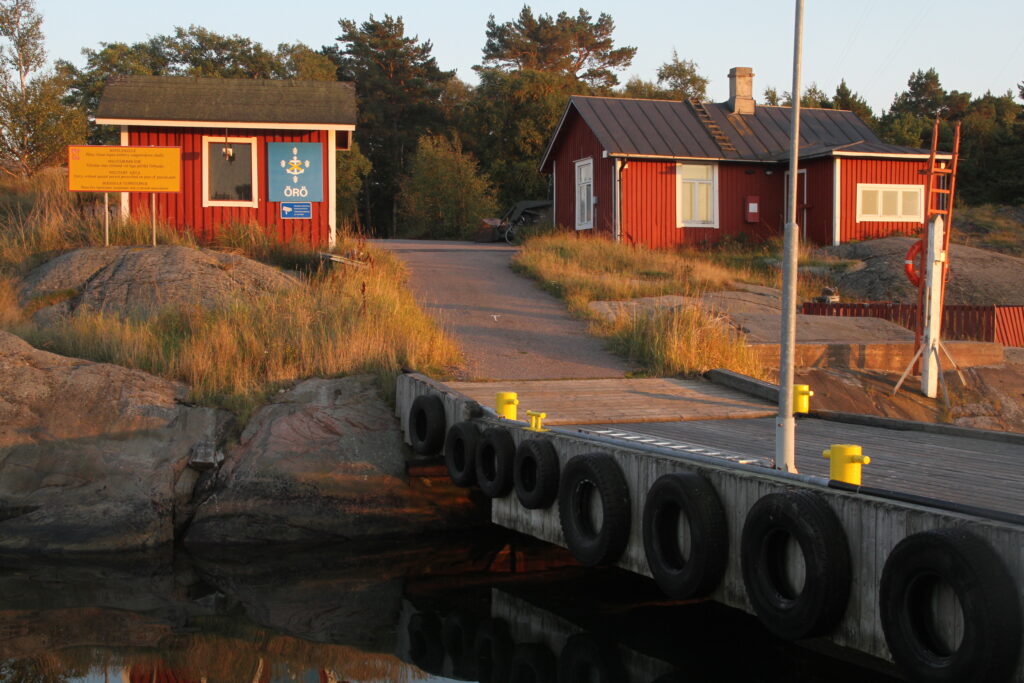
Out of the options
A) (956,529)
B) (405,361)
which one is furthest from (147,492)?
(956,529)

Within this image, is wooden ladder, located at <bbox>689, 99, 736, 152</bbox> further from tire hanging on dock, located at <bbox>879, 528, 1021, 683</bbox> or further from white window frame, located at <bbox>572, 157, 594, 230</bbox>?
tire hanging on dock, located at <bbox>879, 528, 1021, 683</bbox>

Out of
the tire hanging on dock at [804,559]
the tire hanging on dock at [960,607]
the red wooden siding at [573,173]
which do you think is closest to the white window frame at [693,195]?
the red wooden siding at [573,173]

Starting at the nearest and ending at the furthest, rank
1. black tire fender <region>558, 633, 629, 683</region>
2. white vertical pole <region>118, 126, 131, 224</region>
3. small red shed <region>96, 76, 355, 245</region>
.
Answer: black tire fender <region>558, 633, 629, 683</region> → white vertical pole <region>118, 126, 131, 224</region> → small red shed <region>96, 76, 355, 245</region>

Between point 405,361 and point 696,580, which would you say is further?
point 405,361

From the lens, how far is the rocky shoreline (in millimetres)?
10617

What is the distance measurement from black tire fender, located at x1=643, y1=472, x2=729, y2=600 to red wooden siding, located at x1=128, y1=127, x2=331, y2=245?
17.1m

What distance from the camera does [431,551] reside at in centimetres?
1064

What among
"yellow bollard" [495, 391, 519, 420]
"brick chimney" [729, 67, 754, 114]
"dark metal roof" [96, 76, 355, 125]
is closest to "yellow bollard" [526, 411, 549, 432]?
"yellow bollard" [495, 391, 519, 420]

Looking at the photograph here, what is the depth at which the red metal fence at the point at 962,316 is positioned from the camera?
762 inches

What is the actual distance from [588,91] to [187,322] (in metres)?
45.8

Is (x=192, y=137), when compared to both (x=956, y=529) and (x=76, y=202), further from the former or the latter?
(x=956, y=529)

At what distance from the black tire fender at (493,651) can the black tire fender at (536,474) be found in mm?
991

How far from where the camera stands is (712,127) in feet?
103

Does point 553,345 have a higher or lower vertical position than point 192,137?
lower
